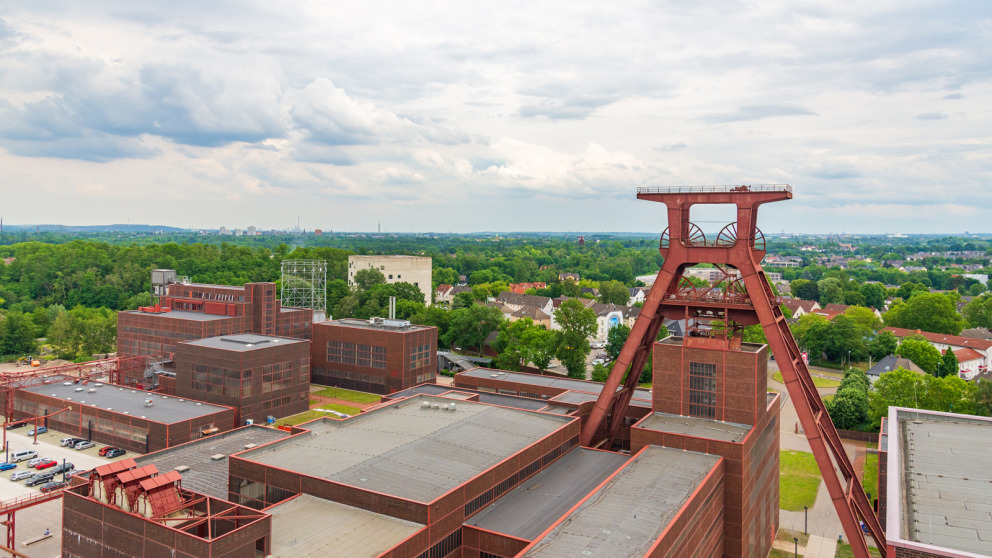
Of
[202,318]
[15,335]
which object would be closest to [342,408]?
[202,318]

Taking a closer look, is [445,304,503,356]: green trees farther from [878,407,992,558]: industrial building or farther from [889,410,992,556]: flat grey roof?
[889,410,992,556]: flat grey roof

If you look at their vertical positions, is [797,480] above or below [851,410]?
below

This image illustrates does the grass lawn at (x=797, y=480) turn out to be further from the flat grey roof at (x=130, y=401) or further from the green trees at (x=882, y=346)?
the green trees at (x=882, y=346)

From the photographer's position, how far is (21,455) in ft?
199

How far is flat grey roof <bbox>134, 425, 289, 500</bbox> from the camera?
145ft

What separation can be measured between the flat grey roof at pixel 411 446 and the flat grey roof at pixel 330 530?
1554 millimetres

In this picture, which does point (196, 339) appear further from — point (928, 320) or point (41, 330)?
point (928, 320)

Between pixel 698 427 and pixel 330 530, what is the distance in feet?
87.2

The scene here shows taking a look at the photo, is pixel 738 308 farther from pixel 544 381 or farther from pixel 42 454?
pixel 42 454

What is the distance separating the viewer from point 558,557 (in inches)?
1160

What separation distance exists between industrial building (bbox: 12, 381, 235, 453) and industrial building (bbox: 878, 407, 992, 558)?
194 feet

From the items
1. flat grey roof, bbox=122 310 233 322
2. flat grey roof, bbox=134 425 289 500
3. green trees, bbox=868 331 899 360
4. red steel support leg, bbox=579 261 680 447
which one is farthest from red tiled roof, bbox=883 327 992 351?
flat grey roof, bbox=122 310 233 322

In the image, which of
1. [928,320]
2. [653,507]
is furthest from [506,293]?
[653,507]

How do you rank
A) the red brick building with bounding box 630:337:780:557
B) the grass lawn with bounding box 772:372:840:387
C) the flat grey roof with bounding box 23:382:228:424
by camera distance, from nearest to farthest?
the red brick building with bounding box 630:337:780:557
the flat grey roof with bounding box 23:382:228:424
the grass lawn with bounding box 772:372:840:387
